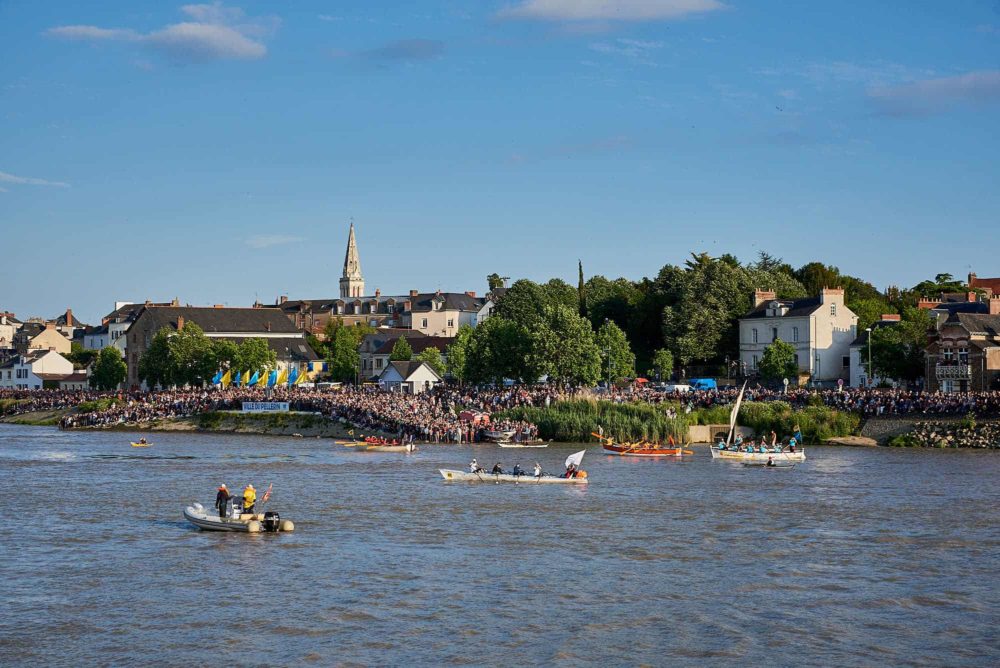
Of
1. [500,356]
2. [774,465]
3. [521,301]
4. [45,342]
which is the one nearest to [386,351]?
[521,301]

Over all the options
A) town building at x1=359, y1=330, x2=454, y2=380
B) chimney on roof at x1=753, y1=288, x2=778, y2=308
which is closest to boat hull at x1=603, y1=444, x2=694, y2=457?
chimney on roof at x1=753, y1=288, x2=778, y2=308

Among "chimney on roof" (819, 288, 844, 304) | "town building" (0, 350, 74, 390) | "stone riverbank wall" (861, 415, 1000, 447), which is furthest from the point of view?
"town building" (0, 350, 74, 390)

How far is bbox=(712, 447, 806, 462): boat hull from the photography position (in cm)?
6788

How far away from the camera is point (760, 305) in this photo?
112 meters

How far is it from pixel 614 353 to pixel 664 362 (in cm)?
554

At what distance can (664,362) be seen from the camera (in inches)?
4328

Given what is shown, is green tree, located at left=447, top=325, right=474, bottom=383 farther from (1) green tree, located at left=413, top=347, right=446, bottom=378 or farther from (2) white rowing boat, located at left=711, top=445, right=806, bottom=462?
(2) white rowing boat, located at left=711, top=445, right=806, bottom=462

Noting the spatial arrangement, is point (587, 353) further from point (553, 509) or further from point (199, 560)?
point (199, 560)

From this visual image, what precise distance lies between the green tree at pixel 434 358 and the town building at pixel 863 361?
48.1 meters

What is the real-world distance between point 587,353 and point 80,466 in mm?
44480

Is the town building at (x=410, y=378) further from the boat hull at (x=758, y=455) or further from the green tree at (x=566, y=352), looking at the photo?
the boat hull at (x=758, y=455)

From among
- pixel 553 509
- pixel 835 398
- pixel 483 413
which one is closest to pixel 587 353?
pixel 483 413

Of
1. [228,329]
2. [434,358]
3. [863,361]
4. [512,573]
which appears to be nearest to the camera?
[512,573]

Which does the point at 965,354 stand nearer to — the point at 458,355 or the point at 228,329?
the point at 458,355
